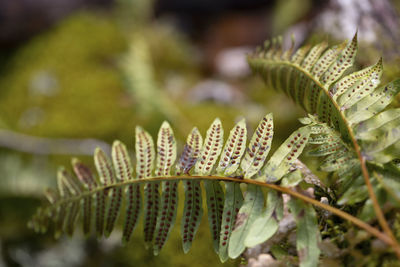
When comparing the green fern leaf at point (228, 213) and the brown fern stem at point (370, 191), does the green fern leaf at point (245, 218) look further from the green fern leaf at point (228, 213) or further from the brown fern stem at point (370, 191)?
the brown fern stem at point (370, 191)

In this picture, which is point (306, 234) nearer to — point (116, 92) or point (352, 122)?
point (352, 122)

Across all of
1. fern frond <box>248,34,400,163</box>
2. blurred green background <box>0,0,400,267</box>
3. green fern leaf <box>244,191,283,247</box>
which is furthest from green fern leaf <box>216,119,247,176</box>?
blurred green background <box>0,0,400,267</box>

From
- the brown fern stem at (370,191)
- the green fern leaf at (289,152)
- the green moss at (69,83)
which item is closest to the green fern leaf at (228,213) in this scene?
the green fern leaf at (289,152)

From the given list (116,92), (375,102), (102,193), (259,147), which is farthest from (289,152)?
(116,92)

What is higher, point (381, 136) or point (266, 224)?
point (381, 136)

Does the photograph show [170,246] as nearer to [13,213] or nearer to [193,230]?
[193,230]

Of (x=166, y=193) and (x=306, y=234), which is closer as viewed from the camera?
(x=306, y=234)

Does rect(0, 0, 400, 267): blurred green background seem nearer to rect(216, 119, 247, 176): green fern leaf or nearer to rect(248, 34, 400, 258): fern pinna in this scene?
rect(216, 119, 247, 176): green fern leaf

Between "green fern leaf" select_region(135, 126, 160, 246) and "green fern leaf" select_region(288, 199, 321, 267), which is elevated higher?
"green fern leaf" select_region(135, 126, 160, 246)
